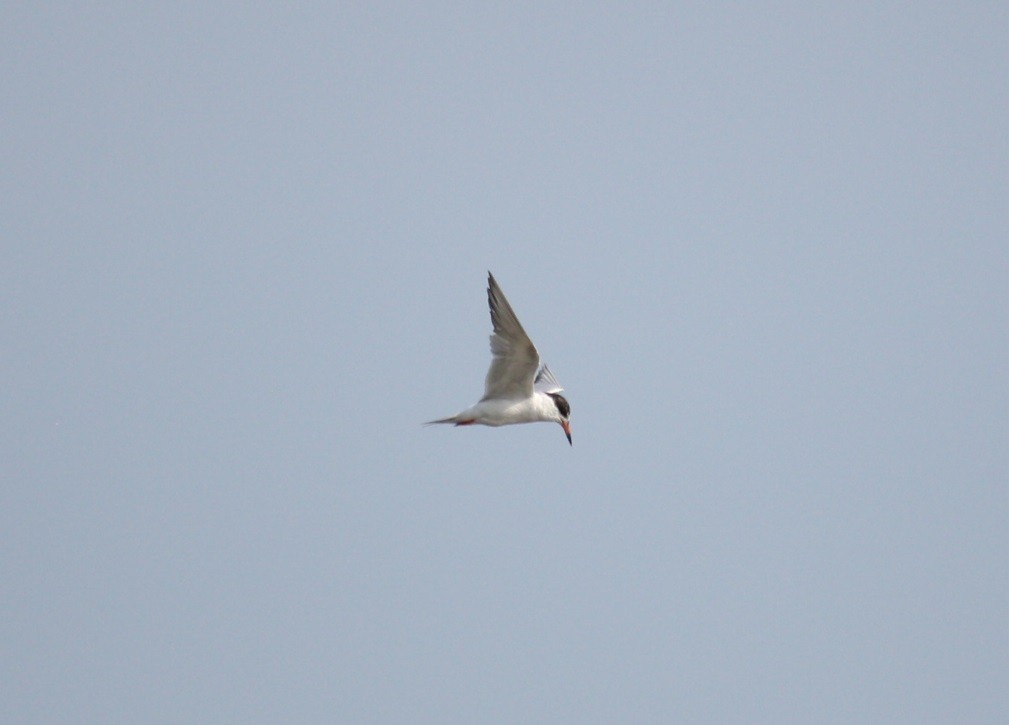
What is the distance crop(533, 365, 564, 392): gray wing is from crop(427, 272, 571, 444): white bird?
80.5 inches

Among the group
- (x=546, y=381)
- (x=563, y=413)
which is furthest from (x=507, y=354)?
(x=546, y=381)

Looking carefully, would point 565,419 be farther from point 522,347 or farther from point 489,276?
point 489,276

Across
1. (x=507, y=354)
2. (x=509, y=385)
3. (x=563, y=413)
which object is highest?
(x=507, y=354)

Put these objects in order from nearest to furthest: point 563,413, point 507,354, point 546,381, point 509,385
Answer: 1. point 507,354
2. point 509,385
3. point 563,413
4. point 546,381

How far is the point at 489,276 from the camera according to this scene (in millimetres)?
15305

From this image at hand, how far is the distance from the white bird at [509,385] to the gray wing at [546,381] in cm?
204

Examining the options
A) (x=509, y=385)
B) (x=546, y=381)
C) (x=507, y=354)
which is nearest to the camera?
(x=507, y=354)

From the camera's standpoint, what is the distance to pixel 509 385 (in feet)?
54.7

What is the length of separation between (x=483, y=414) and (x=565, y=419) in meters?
1.57

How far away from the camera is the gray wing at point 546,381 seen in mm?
19969

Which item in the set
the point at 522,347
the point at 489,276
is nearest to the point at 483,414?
the point at 522,347

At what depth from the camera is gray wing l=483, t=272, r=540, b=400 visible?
1567cm

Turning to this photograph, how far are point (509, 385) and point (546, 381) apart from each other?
349cm

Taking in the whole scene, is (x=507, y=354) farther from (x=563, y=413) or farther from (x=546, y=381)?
(x=546, y=381)
